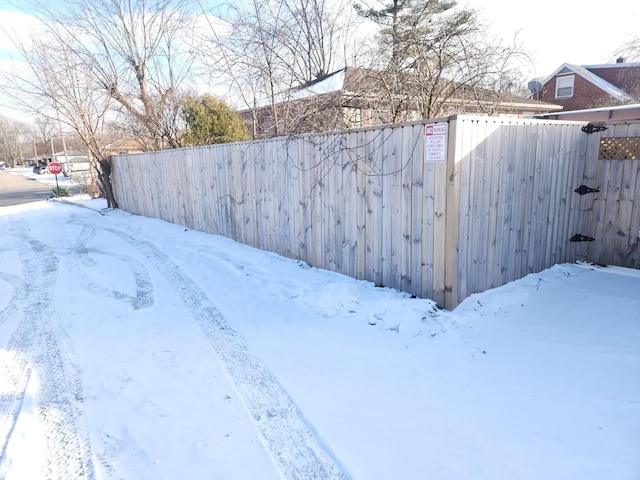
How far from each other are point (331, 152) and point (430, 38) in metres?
2.33

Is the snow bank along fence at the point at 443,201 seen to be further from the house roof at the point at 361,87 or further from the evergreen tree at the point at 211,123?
the evergreen tree at the point at 211,123

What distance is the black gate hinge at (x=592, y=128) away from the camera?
5088 millimetres

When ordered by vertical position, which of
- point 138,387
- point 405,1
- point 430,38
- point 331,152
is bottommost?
point 138,387

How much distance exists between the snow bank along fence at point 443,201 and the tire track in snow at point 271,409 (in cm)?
181

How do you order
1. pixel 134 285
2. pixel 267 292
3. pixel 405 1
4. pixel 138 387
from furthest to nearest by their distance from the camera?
pixel 405 1 < pixel 134 285 < pixel 267 292 < pixel 138 387

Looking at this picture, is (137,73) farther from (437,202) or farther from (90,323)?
(437,202)

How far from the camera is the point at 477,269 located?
4039 millimetres

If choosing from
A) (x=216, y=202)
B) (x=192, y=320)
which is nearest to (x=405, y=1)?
(x=216, y=202)

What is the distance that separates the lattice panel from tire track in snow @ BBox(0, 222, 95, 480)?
621 centimetres

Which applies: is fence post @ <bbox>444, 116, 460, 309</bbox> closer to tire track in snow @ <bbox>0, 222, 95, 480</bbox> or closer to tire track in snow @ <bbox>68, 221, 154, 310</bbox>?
tire track in snow @ <bbox>0, 222, 95, 480</bbox>

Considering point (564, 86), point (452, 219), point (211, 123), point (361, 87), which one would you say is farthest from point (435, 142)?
point (564, 86)

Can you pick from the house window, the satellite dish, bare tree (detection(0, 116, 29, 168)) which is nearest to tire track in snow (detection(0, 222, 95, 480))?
the satellite dish

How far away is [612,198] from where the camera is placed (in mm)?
5148

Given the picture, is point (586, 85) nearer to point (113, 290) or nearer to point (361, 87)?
point (361, 87)
